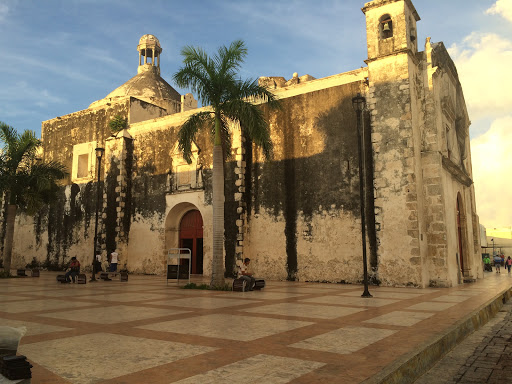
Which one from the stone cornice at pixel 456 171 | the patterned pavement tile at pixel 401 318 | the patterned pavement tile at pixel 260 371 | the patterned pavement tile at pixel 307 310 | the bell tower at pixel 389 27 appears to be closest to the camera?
the patterned pavement tile at pixel 260 371

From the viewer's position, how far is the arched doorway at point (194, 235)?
66.6 feet

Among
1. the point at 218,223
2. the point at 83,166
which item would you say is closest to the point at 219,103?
the point at 218,223

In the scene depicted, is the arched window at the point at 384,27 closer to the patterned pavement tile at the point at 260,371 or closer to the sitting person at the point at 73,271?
the sitting person at the point at 73,271

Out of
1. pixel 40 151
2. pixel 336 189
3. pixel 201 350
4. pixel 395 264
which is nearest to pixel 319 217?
pixel 336 189

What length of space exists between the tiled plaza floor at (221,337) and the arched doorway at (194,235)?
10800 mm

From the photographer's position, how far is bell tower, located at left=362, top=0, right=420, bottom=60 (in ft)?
49.7

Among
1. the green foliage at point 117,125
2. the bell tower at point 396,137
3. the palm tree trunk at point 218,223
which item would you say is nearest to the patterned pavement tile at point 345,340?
the palm tree trunk at point 218,223

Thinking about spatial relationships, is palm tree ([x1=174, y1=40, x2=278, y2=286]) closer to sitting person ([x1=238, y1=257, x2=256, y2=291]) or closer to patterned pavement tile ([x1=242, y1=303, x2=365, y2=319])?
sitting person ([x1=238, y1=257, x2=256, y2=291])

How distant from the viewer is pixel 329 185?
53.3ft

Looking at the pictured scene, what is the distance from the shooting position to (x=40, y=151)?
2873 cm

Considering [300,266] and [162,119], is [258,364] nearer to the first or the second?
[300,266]

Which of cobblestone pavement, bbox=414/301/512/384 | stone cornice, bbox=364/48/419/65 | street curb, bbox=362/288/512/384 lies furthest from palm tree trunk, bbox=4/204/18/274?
cobblestone pavement, bbox=414/301/512/384

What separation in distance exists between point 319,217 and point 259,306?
807 centimetres

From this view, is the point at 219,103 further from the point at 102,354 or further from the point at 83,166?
the point at 83,166
